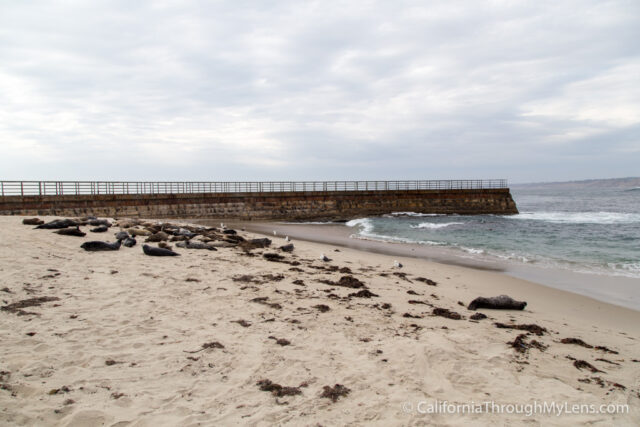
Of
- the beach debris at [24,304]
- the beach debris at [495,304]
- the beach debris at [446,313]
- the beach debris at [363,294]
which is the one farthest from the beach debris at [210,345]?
the beach debris at [495,304]

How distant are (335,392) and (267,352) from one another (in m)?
1.02

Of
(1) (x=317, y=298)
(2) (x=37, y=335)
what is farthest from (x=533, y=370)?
(2) (x=37, y=335)

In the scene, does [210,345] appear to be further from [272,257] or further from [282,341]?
[272,257]

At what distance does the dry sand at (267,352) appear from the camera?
9.50 feet

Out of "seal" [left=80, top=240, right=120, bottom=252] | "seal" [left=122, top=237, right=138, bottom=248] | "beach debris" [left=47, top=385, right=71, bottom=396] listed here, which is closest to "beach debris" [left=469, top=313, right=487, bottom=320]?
"beach debris" [left=47, top=385, right=71, bottom=396]

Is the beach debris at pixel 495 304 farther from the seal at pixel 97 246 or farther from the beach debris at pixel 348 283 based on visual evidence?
the seal at pixel 97 246

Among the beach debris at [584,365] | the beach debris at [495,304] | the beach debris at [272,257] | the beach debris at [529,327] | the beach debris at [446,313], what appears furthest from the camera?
the beach debris at [272,257]

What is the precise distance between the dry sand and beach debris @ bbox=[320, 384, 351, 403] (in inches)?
2.4

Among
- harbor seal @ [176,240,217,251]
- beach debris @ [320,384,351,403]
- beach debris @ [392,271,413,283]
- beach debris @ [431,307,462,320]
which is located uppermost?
harbor seal @ [176,240,217,251]

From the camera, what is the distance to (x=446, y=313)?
5891 mm

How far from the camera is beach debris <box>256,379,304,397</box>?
317 cm

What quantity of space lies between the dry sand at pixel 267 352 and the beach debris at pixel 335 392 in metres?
0.06

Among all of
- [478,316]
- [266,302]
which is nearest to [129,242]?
[266,302]

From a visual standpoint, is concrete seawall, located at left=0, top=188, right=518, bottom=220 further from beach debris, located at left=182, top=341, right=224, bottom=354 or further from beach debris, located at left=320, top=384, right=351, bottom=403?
beach debris, located at left=320, top=384, right=351, bottom=403
